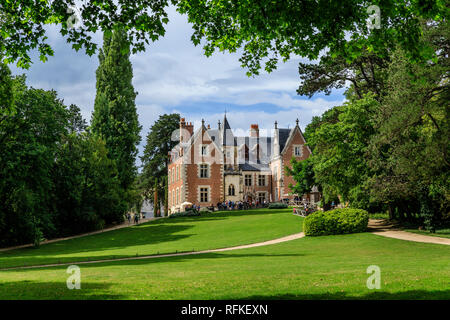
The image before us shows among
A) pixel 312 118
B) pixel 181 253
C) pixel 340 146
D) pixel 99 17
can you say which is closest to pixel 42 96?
pixel 181 253

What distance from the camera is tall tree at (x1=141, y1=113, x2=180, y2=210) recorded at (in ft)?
256

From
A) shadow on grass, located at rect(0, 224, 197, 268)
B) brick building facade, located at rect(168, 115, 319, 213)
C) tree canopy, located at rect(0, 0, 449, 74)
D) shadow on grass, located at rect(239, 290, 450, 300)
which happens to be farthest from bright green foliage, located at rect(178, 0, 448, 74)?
brick building facade, located at rect(168, 115, 319, 213)

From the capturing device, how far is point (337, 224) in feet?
107

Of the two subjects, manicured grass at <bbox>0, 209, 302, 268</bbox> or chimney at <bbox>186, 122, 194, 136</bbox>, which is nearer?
manicured grass at <bbox>0, 209, 302, 268</bbox>

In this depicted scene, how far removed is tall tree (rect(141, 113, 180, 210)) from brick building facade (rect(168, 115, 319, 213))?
449 cm

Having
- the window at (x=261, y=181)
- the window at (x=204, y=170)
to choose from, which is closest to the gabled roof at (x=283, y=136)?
the window at (x=261, y=181)

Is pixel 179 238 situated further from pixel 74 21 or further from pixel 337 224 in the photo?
pixel 74 21

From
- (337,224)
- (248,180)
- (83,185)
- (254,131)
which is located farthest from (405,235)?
(254,131)

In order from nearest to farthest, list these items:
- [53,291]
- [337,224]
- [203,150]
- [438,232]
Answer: [53,291] < [438,232] < [337,224] < [203,150]

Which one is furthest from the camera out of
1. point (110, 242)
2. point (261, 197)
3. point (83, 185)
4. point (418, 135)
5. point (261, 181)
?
point (261, 181)

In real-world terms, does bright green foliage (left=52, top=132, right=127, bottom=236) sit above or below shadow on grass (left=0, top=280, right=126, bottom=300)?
above

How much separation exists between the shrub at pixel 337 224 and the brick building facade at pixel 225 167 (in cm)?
3182

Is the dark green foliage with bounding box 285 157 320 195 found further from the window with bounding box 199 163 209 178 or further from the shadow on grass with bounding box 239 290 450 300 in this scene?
the shadow on grass with bounding box 239 290 450 300

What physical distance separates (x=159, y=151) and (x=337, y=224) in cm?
5174
